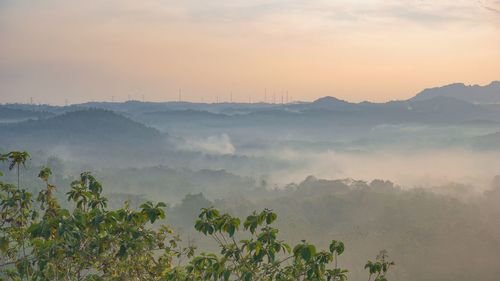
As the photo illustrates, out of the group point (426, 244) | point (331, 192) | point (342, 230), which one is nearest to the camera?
point (426, 244)

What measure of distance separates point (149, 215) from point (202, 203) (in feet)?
475

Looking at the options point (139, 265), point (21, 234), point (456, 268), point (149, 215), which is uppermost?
point (149, 215)

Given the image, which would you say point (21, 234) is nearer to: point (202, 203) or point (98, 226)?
point (98, 226)

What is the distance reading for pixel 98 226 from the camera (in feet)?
37.4

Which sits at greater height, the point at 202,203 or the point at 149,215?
the point at 149,215

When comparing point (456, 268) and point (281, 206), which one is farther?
point (281, 206)

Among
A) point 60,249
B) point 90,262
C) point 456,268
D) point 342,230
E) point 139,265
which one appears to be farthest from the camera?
point 342,230

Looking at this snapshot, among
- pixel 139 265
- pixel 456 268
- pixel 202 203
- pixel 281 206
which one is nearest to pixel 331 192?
pixel 281 206

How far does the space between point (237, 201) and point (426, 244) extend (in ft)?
178

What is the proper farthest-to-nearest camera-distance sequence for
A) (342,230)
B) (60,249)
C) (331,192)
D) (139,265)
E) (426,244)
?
(331,192) < (342,230) < (426,244) < (139,265) < (60,249)

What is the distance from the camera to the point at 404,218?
151 meters

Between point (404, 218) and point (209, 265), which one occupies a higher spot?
point (209, 265)

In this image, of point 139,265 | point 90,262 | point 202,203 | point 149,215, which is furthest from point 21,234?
point 202,203

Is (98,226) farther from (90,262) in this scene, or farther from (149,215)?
(90,262)
